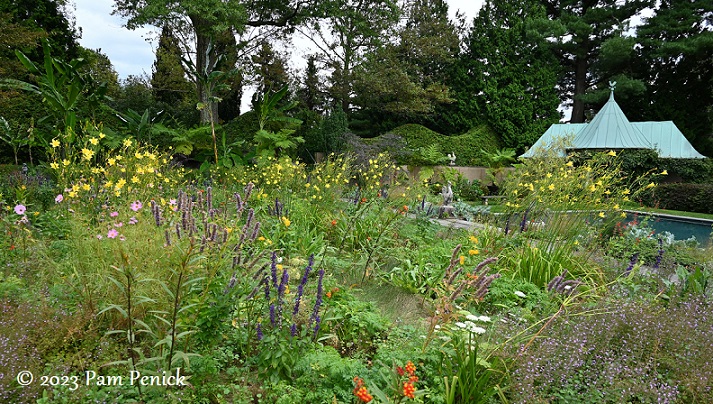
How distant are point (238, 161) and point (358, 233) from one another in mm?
5692

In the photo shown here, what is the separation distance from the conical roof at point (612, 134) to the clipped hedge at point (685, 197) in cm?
226

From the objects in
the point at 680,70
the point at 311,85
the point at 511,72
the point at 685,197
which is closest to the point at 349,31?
the point at 311,85

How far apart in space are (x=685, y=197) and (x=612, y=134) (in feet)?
11.2

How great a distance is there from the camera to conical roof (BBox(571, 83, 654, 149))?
45.5 ft

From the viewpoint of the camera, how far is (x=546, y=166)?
170 inches

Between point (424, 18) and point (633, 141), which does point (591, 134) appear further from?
point (424, 18)

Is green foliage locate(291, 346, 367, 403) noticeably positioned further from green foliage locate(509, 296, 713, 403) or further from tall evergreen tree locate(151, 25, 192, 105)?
tall evergreen tree locate(151, 25, 192, 105)

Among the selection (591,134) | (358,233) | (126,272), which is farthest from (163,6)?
(591,134)

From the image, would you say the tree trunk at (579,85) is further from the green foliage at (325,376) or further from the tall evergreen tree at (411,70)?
the green foliage at (325,376)

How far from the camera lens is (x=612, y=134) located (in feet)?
46.1

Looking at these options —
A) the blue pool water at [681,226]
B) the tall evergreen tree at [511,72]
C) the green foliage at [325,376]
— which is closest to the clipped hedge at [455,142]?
the tall evergreen tree at [511,72]

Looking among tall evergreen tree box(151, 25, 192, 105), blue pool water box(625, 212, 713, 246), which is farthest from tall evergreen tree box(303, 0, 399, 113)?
blue pool water box(625, 212, 713, 246)

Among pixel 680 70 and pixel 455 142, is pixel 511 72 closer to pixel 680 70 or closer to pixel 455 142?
pixel 455 142

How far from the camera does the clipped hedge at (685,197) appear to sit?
11055mm
